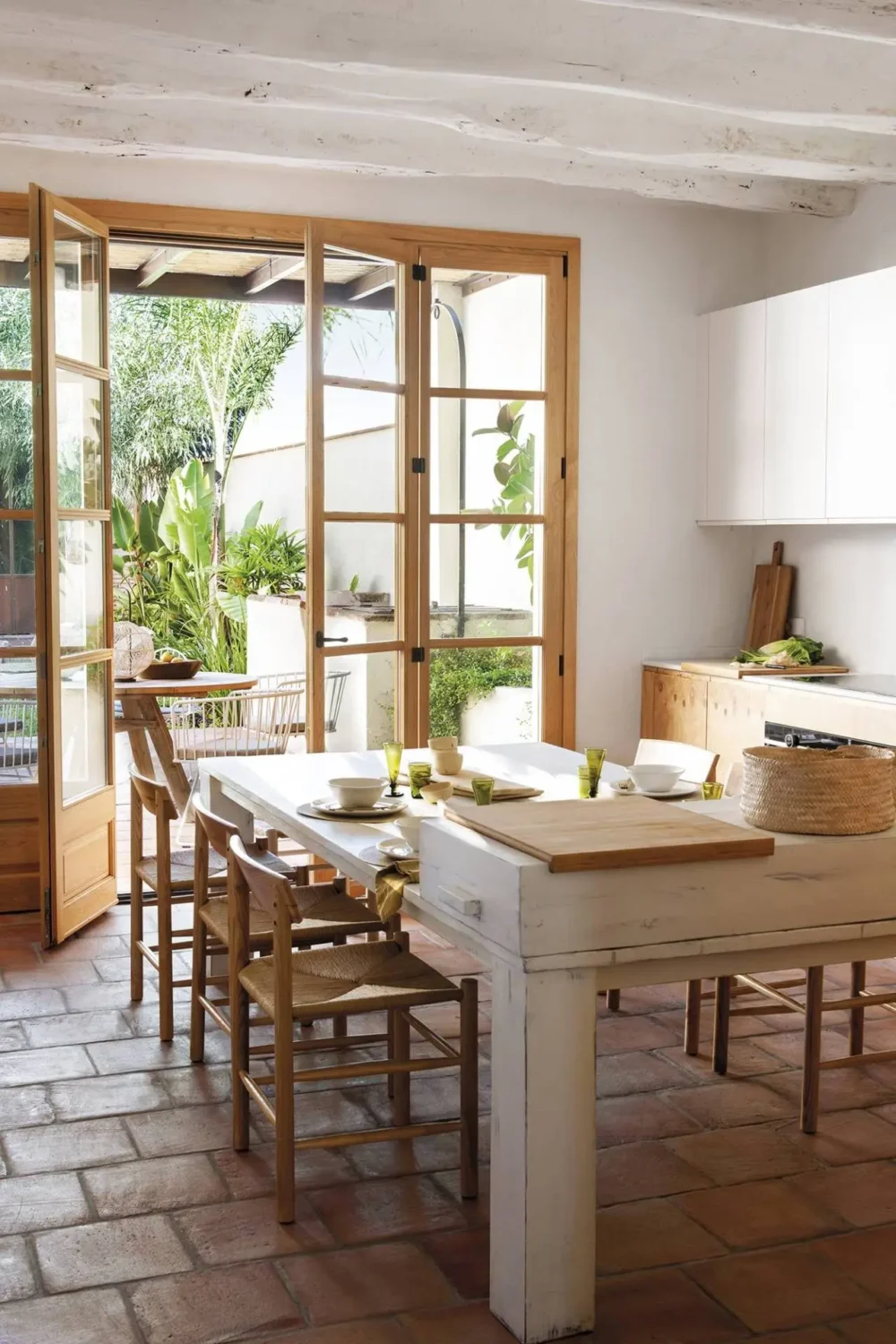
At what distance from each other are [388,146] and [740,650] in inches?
113

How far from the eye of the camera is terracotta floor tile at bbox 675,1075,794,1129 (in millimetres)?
3752

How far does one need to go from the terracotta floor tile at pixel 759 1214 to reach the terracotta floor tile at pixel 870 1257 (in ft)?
0.19

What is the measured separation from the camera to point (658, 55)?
434 centimetres

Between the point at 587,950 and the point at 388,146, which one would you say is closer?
the point at 587,950

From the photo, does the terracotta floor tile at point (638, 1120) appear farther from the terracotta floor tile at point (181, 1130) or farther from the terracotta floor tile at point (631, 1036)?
the terracotta floor tile at point (181, 1130)

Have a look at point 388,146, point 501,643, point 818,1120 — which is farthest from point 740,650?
point 818,1120

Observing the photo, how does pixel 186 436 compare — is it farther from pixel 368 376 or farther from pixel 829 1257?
pixel 829 1257

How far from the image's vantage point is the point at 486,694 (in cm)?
650

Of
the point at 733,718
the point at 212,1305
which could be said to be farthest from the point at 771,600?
the point at 212,1305

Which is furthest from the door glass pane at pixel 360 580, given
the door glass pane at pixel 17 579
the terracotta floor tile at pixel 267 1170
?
the terracotta floor tile at pixel 267 1170

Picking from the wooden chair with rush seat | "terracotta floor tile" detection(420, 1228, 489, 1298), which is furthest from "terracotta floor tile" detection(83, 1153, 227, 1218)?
"terracotta floor tile" detection(420, 1228, 489, 1298)

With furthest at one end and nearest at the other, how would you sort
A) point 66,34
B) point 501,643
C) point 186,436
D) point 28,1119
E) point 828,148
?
point 186,436 < point 501,643 < point 828,148 < point 66,34 < point 28,1119

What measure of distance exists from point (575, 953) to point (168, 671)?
5459 mm

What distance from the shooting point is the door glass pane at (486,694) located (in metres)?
6.39
